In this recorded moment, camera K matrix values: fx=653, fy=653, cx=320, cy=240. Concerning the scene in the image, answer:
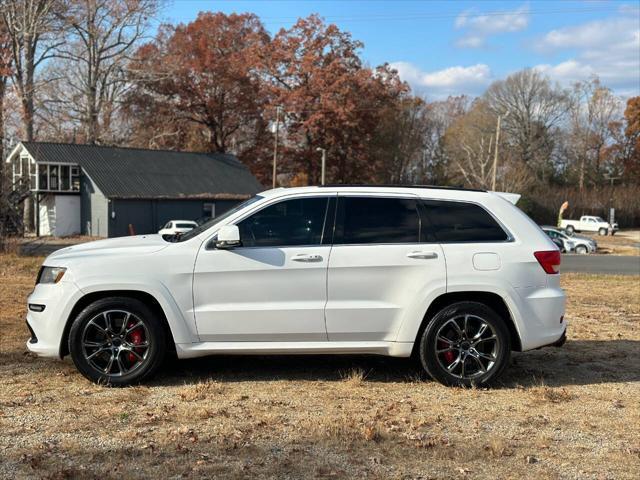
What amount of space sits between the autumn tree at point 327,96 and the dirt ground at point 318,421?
46.8 metres

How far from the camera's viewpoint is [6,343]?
22.8 ft

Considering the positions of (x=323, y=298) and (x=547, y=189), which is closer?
(x=323, y=298)

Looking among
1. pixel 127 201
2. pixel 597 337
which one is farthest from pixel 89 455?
pixel 127 201

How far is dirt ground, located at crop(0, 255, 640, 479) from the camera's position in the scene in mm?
3926

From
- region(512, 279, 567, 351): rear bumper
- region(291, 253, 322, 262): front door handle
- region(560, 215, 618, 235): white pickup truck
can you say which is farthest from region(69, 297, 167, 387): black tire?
region(560, 215, 618, 235): white pickup truck

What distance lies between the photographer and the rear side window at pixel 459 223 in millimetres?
5676

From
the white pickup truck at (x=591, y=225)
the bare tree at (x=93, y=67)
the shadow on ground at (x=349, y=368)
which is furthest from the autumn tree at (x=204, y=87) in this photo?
the shadow on ground at (x=349, y=368)

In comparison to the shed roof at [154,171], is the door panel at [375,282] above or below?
below

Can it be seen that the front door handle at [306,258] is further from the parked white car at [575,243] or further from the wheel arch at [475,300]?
the parked white car at [575,243]

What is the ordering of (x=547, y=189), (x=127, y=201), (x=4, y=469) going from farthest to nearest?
(x=547, y=189) → (x=127, y=201) → (x=4, y=469)

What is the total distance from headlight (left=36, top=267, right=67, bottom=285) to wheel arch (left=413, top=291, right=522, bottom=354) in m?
3.05

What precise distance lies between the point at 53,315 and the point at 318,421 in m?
2.41

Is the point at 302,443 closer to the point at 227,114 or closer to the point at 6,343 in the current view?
the point at 6,343

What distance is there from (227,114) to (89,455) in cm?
5495
